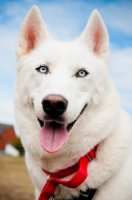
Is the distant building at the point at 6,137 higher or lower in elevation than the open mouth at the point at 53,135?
lower

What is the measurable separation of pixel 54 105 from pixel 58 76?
487mm

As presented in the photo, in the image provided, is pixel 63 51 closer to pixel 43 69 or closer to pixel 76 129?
pixel 43 69

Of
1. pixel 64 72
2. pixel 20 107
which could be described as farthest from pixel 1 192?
pixel 64 72

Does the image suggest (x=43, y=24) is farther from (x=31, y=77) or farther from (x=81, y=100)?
(x=81, y=100)

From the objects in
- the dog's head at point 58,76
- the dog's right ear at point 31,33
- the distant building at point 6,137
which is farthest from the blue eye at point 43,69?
the distant building at point 6,137

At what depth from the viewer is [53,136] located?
344cm

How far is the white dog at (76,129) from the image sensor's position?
3.54m

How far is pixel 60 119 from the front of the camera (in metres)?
3.33

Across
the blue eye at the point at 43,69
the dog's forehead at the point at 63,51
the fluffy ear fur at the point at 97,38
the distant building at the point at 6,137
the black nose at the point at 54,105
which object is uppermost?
the fluffy ear fur at the point at 97,38

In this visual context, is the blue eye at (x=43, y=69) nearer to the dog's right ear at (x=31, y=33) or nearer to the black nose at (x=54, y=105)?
the dog's right ear at (x=31, y=33)

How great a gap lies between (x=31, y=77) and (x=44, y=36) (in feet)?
2.20

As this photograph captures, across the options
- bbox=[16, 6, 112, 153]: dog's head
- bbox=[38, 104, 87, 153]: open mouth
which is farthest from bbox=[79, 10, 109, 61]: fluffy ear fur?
bbox=[38, 104, 87, 153]: open mouth

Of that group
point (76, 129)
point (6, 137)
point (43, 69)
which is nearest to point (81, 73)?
point (43, 69)

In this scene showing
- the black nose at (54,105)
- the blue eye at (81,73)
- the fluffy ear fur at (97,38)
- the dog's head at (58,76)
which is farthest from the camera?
the fluffy ear fur at (97,38)
